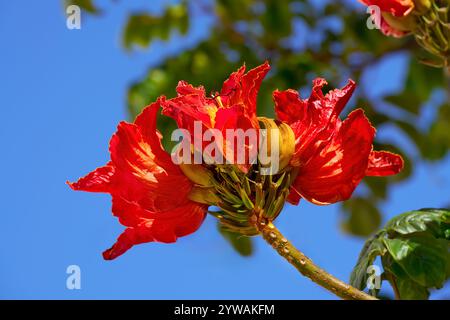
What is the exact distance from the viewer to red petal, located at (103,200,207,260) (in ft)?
3.66

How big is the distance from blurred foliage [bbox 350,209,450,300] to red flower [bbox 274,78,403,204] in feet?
0.60

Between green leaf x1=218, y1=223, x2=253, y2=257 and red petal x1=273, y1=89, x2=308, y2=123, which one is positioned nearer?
red petal x1=273, y1=89, x2=308, y2=123

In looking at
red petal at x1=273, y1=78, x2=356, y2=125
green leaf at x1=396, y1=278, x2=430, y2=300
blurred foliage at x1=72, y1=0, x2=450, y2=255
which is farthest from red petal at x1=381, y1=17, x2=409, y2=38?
blurred foliage at x1=72, y1=0, x2=450, y2=255

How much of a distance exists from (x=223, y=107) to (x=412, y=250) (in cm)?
37

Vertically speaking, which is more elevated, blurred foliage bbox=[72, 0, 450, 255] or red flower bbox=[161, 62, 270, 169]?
blurred foliage bbox=[72, 0, 450, 255]

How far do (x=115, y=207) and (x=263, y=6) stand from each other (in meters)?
2.28

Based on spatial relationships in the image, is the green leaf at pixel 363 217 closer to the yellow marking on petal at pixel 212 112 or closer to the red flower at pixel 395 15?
the red flower at pixel 395 15

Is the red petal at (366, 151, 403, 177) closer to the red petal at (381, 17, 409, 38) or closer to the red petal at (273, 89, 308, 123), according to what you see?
the red petal at (273, 89, 308, 123)

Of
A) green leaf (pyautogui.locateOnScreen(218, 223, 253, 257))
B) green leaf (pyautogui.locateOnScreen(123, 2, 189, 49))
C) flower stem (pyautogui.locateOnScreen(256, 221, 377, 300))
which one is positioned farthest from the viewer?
green leaf (pyautogui.locateOnScreen(123, 2, 189, 49))

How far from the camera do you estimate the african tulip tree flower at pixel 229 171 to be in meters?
1.10

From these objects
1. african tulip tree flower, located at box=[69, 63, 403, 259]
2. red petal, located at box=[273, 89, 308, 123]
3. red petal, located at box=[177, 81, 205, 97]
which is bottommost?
african tulip tree flower, located at box=[69, 63, 403, 259]

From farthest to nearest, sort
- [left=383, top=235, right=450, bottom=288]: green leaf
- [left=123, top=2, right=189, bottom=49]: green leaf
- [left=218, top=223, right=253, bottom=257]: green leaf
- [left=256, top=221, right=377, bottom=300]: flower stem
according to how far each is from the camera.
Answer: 1. [left=123, top=2, right=189, bottom=49]: green leaf
2. [left=218, top=223, right=253, bottom=257]: green leaf
3. [left=383, top=235, right=450, bottom=288]: green leaf
4. [left=256, top=221, right=377, bottom=300]: flower stem

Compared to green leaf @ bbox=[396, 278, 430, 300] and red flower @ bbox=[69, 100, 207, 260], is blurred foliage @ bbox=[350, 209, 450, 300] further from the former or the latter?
red flower @ bbox=[69, 100, 207, 260]

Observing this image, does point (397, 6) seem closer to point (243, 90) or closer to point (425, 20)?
point (425, 20)
